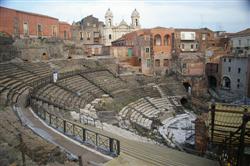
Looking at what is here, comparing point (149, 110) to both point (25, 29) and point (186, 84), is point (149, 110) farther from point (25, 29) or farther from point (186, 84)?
point (25, 29)

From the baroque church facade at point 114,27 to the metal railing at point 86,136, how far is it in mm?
38690

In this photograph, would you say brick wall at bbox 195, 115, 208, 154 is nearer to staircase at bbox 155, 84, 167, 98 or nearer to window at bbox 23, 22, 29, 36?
staircase at bbox 155, 84, 167, 98

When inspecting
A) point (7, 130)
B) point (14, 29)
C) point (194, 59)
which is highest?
point (14, 29)

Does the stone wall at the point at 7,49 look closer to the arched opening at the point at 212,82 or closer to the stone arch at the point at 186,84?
the stone arch at the point at 186,84

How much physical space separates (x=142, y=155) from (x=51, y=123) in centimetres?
560

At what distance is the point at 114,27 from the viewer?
5184 cm

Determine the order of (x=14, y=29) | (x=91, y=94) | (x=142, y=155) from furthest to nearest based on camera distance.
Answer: (x=14, y=29) < (x=91, y=94) < (x=142, y=155)

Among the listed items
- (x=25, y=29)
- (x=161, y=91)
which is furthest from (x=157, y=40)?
(x=25, y=29)

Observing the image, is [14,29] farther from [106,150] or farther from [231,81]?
[231,81]

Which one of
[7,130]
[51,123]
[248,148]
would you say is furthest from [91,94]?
[248,148]

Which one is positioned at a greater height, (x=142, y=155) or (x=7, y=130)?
(x=7, y=130)

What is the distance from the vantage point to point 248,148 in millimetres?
10336

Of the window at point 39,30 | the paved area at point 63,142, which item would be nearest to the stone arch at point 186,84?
the window at point 39,30

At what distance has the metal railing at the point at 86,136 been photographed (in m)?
9.04
